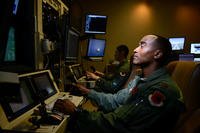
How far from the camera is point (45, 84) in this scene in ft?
6.63

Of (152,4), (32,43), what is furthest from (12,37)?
(152,4)

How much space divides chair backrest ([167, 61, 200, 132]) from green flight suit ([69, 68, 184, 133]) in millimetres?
47

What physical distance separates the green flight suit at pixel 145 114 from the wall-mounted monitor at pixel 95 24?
3.54 meters

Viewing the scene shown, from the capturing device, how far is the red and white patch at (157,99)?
145 centimetres

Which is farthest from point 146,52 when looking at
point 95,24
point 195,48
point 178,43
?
point 195,48

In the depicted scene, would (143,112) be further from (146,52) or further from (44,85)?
(44,85)

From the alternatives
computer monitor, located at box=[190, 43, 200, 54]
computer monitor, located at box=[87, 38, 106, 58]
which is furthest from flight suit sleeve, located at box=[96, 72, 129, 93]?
computer monitor, located at box=[190, 43, 200, 54]

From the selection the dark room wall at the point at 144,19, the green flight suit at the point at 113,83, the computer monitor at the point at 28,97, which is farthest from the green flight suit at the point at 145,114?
the dark room wall at the point at 144,19

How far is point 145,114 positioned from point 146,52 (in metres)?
0.55

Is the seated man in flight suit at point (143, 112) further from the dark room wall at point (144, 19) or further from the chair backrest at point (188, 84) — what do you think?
the dark room wall at point (144, 19)

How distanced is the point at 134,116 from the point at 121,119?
3.2 inches

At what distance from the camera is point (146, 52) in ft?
6.07

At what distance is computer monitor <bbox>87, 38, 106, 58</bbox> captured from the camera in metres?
4.62

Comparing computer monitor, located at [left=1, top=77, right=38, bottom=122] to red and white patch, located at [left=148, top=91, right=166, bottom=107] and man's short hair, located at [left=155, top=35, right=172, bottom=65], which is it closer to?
red and white patch, located at [left=148, top=91, right=166, bottom=107]
